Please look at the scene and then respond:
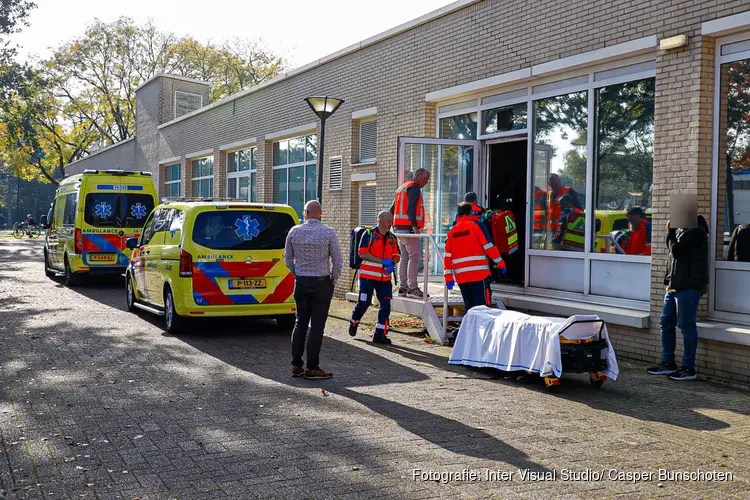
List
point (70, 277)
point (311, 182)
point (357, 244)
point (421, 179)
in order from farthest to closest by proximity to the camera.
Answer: point (311, 182) < point (70, 277) < point (421, 179) < point (357, 244)

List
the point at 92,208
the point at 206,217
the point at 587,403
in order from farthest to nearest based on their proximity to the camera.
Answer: the point at 92,208 → the point at 206,217 → the point at 587,403

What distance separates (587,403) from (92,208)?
13205mm

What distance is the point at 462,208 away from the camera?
10086 millimetres

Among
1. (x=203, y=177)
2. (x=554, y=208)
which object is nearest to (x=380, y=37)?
(x=554, y=208)

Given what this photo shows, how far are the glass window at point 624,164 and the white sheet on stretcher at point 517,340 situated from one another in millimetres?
2345

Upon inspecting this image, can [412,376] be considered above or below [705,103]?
below

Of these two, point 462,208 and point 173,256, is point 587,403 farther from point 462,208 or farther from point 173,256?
point 173,256

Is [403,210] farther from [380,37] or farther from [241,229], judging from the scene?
[380,37]

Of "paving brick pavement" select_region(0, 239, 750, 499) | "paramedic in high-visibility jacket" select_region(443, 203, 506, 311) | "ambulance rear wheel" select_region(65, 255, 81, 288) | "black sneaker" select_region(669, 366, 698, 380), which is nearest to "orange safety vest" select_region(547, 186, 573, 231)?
"paramedic in high-visibility jacket" select_region(443, 203, 506, 311)

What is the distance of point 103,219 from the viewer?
57.4 ft

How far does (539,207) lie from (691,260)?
3.53 meters

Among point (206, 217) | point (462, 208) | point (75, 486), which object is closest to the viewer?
point (75, 486)

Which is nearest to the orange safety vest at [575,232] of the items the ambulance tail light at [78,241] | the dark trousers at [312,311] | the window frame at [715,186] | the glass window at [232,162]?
the window frame at [715,186]

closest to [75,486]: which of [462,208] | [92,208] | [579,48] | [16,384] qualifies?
[16,384]
